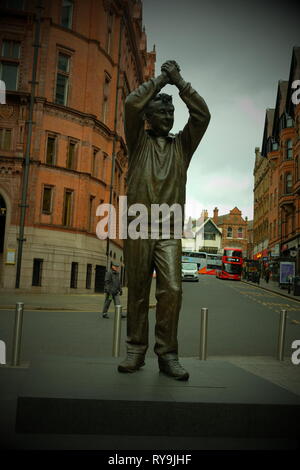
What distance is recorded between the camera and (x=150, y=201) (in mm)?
4641

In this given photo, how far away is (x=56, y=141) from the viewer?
2738cm

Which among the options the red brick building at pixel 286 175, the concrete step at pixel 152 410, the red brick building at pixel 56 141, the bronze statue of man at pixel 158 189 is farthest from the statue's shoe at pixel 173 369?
the red brick building at pixel 286 175

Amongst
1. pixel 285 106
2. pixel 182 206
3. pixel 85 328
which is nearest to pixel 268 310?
pixel 85 328

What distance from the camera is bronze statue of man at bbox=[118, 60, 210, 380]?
4449 millimetres

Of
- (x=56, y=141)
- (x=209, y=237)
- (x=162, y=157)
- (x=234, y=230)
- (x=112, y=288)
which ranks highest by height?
(x=234, y=230)

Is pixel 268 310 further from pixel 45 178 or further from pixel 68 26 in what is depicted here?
pixel 68 26

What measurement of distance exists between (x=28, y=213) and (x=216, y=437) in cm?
2364

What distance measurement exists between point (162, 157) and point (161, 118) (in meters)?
0.38

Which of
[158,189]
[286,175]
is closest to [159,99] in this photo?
[158,189]

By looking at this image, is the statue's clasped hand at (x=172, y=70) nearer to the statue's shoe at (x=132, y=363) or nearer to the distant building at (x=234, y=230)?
the statue's shoe at (x=132, y=363)

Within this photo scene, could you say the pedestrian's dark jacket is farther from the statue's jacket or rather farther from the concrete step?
the concrete step

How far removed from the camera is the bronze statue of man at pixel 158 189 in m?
4.45

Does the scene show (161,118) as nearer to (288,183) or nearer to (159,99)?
(159,99)

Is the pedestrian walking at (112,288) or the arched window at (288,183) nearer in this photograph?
the pedestrian walking at (112,288)
